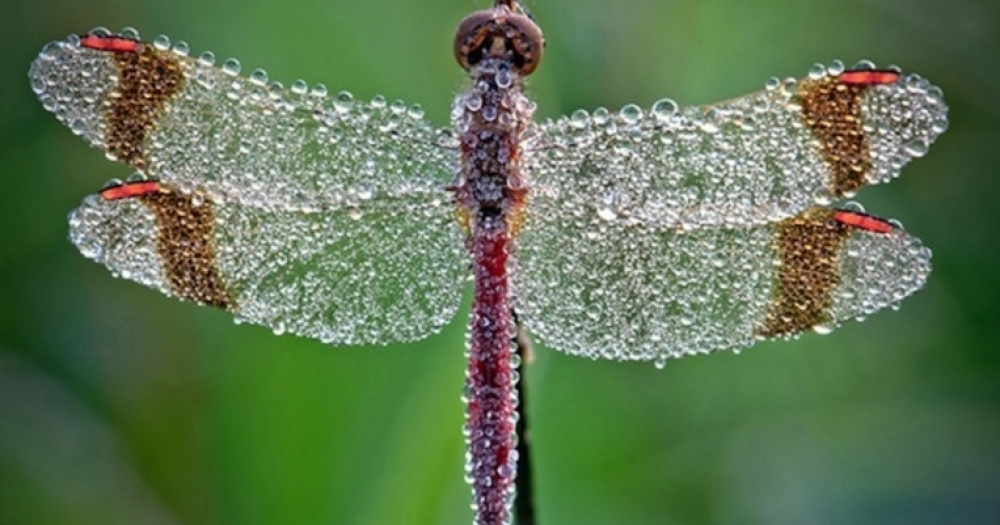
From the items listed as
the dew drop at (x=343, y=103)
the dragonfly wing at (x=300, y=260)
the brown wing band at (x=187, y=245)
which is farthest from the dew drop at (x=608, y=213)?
the brown wing band at (x=187, y=245)

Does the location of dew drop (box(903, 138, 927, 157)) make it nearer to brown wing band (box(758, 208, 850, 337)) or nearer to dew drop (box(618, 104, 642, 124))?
brown wing band (box(758, 208, 850, 337))

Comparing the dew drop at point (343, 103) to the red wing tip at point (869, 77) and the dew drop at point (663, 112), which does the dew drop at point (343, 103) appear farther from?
the red wing tip at point (869, 77)

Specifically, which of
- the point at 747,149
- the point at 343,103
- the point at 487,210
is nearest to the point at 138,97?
the point at 343,103

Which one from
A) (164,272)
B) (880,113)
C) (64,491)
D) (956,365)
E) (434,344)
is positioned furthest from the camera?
(956,365)

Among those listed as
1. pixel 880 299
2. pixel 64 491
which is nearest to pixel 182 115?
pixel 64 491

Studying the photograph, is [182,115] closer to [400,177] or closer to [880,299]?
[400,177]

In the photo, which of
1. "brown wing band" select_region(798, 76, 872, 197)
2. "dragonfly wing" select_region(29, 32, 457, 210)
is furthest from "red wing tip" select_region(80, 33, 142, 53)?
"brown wing band" select_region(798, 76, 872, 197)

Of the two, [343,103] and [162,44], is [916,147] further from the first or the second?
[162,44]
